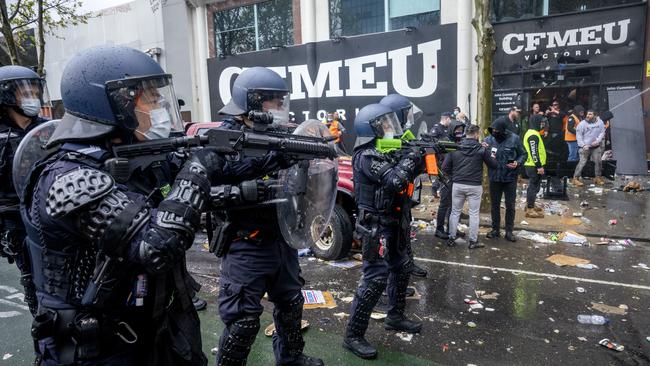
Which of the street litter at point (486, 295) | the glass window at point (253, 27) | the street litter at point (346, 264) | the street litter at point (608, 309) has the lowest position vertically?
the street litter at point (608, 309)

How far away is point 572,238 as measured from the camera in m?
7.48

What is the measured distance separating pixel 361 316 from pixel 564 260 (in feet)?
13.3

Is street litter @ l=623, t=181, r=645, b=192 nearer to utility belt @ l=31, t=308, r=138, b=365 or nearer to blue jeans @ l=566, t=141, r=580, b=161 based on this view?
blue jeans @ l=566, t=141, r=580, b=161

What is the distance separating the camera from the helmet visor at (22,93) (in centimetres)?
411

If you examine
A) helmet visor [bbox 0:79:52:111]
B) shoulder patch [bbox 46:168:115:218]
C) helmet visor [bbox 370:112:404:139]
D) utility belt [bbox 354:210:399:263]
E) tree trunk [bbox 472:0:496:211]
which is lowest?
utility belt [bbox 354:210:399:263]

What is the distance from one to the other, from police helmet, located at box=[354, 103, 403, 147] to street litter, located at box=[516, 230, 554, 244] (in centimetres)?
456

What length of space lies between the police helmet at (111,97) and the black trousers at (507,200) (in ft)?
22.0

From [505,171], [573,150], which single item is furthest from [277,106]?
[573,150]

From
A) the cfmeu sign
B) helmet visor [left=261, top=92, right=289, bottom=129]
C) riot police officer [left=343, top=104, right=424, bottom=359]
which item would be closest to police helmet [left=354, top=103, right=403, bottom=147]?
riot police officer [left=343, top=104, right=424, bottom=359]

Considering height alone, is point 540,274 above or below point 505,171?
below

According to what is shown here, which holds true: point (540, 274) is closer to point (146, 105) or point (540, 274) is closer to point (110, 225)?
point (146, 105)

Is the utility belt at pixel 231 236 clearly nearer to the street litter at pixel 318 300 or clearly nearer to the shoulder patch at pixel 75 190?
the shoulder patch at pixel 75 190

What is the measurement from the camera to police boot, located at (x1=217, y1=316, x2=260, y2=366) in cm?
289

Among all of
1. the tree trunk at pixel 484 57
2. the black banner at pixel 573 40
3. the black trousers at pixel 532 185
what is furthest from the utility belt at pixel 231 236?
the black banner at pixel 573 40
